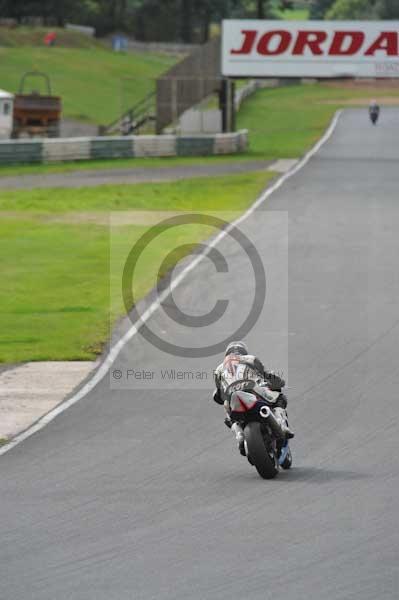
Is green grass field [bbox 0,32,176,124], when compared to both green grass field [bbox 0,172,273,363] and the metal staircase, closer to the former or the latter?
the metal staircase

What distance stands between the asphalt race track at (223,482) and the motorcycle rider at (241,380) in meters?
0.57

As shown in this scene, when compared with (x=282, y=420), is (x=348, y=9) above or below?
above

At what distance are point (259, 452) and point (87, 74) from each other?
9383cm

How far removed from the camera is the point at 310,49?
58.6 meters

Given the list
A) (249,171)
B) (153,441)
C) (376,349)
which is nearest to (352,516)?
(153,441)

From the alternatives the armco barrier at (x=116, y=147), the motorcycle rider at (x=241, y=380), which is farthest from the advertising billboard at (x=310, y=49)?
the motorcycle rider at (x=241, y=380)

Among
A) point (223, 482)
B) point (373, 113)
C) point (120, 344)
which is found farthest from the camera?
point (373, 113)

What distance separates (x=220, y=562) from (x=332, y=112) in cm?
8001

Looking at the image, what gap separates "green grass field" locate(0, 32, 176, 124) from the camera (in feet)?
285

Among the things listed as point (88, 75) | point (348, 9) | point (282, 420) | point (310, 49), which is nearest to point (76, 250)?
point (282, 420)

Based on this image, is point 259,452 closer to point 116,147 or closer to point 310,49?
point 116,147

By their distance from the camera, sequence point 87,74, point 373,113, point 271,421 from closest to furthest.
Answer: point 271,421 < point 373,113 < point 87,74

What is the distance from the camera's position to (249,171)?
165 ft

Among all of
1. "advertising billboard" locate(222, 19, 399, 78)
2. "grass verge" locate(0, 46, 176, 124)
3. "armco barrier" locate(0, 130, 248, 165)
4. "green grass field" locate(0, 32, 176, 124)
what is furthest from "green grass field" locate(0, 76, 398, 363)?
"green grass field" locate(0, 32, 176, 124)
